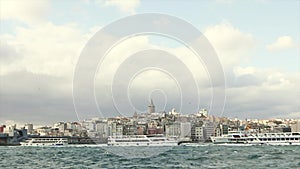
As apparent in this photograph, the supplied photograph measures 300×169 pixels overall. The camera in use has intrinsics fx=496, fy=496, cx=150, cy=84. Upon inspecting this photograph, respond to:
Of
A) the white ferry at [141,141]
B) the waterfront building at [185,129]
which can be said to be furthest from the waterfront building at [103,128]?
the waterfront building at [185,129]

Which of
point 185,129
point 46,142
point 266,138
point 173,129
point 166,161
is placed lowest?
point 166,161

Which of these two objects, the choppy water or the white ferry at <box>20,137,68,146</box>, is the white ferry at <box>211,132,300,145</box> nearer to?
the choppy water

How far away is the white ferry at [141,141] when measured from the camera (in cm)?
11712

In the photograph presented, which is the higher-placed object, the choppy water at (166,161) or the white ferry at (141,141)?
the white ferry at (141,141)

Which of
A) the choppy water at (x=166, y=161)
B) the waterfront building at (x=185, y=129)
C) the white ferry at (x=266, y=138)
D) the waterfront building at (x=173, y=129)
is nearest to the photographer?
the choppy water at (x=166, y=161)

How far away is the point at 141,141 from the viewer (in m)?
119

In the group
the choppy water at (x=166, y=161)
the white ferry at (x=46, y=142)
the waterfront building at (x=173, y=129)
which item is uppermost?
the waterfront building at (x=173, y=129)

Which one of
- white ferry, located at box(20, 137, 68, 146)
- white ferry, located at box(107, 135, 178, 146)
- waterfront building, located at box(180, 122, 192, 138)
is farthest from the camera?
white ferry, located at box(20, 137, 68, 146)

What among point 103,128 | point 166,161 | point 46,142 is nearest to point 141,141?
point 103,128

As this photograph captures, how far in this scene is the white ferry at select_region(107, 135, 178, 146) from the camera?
4611 inches

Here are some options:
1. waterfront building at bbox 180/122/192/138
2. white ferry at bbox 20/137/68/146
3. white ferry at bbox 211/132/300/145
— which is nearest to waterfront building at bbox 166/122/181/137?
waterfront building at bbox 180/122/192/138

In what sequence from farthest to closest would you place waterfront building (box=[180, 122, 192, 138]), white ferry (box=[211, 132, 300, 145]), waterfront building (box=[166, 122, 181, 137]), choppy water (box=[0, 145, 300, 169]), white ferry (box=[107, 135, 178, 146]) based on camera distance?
waterfront building (box=[180, 122, 192, 138]) → waterfront building (box=[166, 122, 181, 137]) → white ferry (box=[107, 135, 178, 146]) → white ferry (box=[211, 132, 300, 145]) → choppy water (box=[0, 145, 300, 169])

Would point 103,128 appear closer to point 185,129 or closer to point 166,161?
point 185,129

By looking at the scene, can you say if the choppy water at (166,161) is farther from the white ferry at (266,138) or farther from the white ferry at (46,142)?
the white ferry at (46,142)
